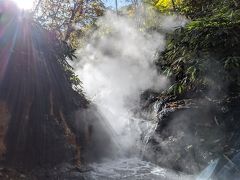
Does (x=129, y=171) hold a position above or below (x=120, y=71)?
below

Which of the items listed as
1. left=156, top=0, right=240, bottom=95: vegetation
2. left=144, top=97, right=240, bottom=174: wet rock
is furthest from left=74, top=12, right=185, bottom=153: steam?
left=156, top=0, right=240, bottom=95: vegetation

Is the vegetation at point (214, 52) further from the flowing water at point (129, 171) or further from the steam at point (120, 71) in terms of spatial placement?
the steam at point (120, 71)

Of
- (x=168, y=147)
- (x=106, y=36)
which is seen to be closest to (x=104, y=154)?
(x=168, y=147)

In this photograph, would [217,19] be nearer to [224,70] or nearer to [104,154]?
[224,70]

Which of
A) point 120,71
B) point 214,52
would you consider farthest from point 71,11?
point 214,52

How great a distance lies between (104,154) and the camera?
10203mm

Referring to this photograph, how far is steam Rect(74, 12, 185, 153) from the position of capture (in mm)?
13102

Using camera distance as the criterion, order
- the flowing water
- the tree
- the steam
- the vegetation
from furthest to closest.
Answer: the tree → the steam → the vegetation → the flowing water

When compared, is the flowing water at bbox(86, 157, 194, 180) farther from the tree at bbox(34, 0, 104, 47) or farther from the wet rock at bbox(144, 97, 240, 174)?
the tree at bbox(34, 0, 104, 47)

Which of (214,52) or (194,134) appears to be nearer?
(194,134)

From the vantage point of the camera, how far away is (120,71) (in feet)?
56.7

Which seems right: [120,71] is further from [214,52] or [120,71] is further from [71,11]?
[214,52]

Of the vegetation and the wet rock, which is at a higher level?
the vegetation

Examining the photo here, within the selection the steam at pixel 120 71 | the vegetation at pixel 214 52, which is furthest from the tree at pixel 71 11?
the vegetation at pixel 214 52
